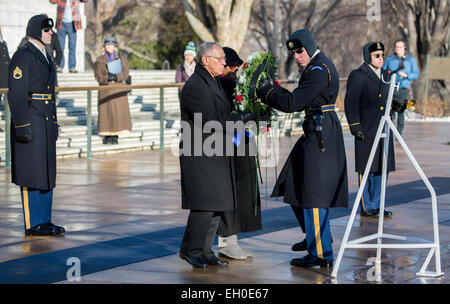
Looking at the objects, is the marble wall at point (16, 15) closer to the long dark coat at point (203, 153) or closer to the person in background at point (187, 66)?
the person in background at point (187, 66)

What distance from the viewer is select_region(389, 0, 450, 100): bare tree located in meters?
29.9

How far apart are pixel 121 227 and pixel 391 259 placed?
9.04ft

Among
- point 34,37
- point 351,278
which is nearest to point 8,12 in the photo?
point 34,37

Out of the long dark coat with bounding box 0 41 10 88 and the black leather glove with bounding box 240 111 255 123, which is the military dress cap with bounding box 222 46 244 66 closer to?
the black leather glove with bounding box 240 111 255 123

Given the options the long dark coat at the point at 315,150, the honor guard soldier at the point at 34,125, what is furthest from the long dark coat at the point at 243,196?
the honor guard soldier at the point at 34,125

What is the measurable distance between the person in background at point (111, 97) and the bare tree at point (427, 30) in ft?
51.9

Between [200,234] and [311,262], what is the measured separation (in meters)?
0.88

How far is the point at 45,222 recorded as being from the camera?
341 inches

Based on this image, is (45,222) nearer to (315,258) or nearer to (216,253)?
(216,253)

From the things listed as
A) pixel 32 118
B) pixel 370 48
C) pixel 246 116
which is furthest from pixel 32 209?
pixel 370 48

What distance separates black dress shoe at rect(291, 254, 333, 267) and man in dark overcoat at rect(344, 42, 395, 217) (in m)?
2.51

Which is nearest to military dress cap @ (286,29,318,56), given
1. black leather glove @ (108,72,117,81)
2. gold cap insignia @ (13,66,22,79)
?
gold cap insignia @ (13,66,22,79)

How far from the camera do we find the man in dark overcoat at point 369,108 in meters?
9.59

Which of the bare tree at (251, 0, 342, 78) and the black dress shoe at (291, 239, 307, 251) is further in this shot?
the bare tree at (251, 0, 342, 78)
